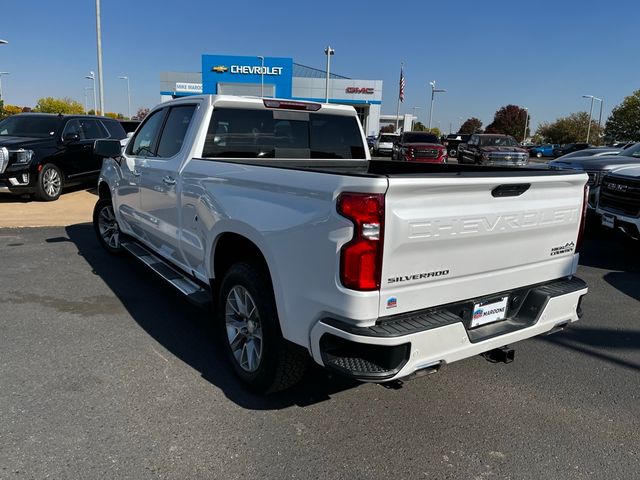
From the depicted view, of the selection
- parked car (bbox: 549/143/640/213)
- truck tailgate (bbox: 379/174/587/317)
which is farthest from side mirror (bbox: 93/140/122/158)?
parked car (bbox: 549/143/640/213)

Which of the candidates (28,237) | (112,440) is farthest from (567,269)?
(28,237)

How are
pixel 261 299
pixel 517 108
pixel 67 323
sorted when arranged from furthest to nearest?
pixel 517 108
pixel 67 323
pixel 261 299

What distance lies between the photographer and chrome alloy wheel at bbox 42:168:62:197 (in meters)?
10.8

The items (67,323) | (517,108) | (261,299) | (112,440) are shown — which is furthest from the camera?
(517,108)

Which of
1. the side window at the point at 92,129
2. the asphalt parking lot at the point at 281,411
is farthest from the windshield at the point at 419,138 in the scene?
the asphalt parking lot at the point at 281,411

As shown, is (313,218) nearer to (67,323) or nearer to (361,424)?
(361,424)

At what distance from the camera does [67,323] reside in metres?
4.49

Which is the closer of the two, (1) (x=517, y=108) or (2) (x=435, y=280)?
(2) (x=435, y=280)

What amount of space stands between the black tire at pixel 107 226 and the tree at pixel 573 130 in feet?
248

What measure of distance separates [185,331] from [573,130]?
259ft

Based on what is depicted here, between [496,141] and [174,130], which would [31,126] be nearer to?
[174,130]

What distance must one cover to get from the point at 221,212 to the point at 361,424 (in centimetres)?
165

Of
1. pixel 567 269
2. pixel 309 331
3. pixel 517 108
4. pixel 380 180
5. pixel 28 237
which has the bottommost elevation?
pixel 28 237

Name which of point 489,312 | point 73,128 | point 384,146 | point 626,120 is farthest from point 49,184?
point 626,120
